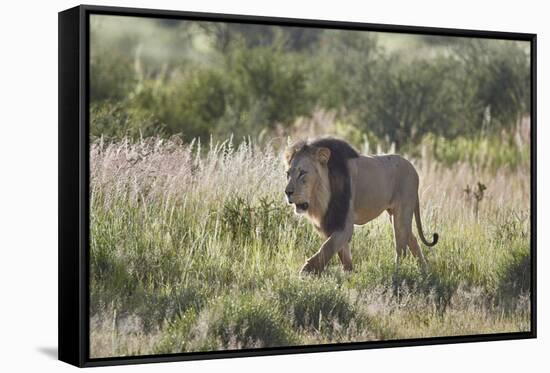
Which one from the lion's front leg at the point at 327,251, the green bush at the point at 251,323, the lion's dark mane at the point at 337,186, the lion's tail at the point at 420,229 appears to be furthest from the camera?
the lion's tail at the point at 420,229

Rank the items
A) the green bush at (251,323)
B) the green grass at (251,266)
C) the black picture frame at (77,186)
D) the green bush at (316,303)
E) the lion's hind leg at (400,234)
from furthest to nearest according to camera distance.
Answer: the lion's hind leg at (400,234)
the green bush at (316,303)
the green bush at (251,323)
the green grass at (251,266)
the black picture frame at (77,186)

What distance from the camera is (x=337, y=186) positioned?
34.3ft

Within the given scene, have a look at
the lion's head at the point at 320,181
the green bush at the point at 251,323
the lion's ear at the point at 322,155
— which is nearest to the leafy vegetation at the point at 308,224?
the green bush at the point at 251,323

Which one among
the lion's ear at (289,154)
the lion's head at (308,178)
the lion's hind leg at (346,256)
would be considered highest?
the lion's ear at (289,154)

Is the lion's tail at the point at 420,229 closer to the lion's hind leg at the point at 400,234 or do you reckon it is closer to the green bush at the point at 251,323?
the lion's hind leg at the point at 400,234

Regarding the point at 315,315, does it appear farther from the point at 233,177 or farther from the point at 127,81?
the point at 127,81

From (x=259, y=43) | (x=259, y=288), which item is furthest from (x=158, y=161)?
(x=259, y=43)

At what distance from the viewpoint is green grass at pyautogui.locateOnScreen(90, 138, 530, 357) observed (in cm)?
951

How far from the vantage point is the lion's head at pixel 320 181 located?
1034cm

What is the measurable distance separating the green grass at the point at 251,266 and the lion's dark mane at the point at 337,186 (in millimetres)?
196

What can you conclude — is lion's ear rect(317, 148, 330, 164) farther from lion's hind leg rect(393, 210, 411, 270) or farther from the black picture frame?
the black picture frame

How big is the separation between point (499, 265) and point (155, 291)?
3.46m

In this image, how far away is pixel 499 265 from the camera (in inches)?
446

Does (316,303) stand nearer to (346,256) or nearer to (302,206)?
(346,256)
